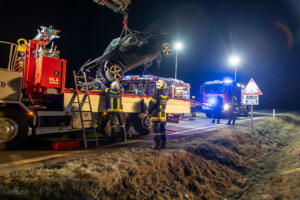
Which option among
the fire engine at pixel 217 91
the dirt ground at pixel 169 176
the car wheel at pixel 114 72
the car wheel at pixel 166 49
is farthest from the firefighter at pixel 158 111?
the fire engine at pixel 217 91

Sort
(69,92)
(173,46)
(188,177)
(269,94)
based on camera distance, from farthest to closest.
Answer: (269,94) < (173,46) < (69,92) < (188,177)

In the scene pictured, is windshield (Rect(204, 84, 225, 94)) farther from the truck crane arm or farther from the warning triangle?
the truck crane arm

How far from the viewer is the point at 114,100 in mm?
6516

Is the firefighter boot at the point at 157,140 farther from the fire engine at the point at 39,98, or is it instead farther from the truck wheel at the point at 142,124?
the truck wheel at the point at 142,124

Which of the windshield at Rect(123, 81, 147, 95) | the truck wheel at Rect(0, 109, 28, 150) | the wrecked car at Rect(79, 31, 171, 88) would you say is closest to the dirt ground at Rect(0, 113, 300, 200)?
the truck wheel at Rect(0, 109, 28, 150)

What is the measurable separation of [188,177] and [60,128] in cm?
368

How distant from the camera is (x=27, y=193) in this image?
3.01 metres

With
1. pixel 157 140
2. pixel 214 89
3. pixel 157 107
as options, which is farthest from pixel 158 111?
pixel 214 89

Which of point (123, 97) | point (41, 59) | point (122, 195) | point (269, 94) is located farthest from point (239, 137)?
point (269, 94)

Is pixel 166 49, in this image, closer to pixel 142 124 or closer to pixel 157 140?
pixel 142 124

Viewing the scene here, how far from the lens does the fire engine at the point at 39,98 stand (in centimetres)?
521

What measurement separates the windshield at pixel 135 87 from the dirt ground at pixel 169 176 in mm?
3268

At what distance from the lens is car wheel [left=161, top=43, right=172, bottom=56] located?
26.6 ft

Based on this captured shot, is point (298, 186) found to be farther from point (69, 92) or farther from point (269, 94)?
point (269, 94)
